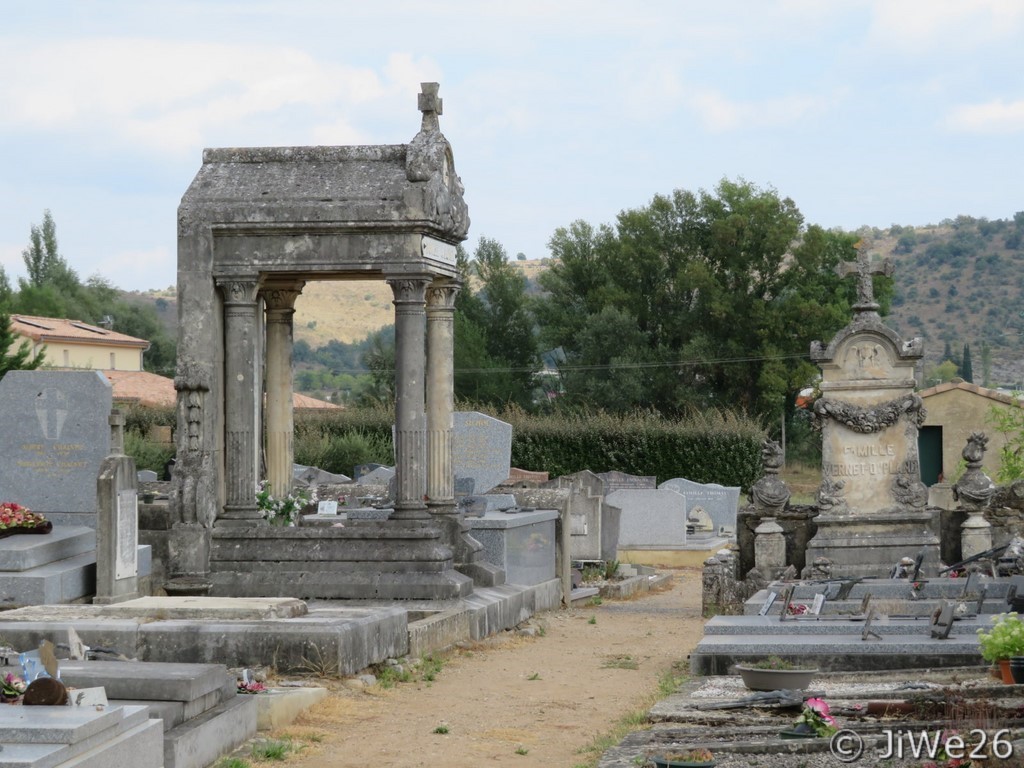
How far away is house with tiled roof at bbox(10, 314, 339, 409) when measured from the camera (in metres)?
48.1

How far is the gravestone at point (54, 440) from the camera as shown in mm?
13789

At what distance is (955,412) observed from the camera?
3784 centimetres

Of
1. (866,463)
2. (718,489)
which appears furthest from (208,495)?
(718,489)

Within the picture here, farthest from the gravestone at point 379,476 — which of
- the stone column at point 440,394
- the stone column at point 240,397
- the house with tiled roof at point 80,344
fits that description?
the house with tiled roof at point 80,344

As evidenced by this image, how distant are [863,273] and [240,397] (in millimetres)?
7401

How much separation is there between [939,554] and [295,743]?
9343 millimetres

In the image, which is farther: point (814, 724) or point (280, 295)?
point (280, 295)

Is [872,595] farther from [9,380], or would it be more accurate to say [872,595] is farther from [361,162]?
[9,380]

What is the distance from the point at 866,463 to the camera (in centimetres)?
1648

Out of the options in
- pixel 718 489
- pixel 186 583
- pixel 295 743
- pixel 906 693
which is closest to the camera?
pixel 906 693

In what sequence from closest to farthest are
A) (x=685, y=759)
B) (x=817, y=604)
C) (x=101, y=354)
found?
1. (x=685, y=759)
2. (x=817, y=604)
3. (x=101, y=354)

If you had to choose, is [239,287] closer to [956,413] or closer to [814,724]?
[814,724]

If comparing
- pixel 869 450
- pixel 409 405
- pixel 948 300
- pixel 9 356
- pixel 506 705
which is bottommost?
pixel 506 705

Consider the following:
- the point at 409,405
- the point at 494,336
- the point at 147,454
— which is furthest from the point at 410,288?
the point at 494,336
